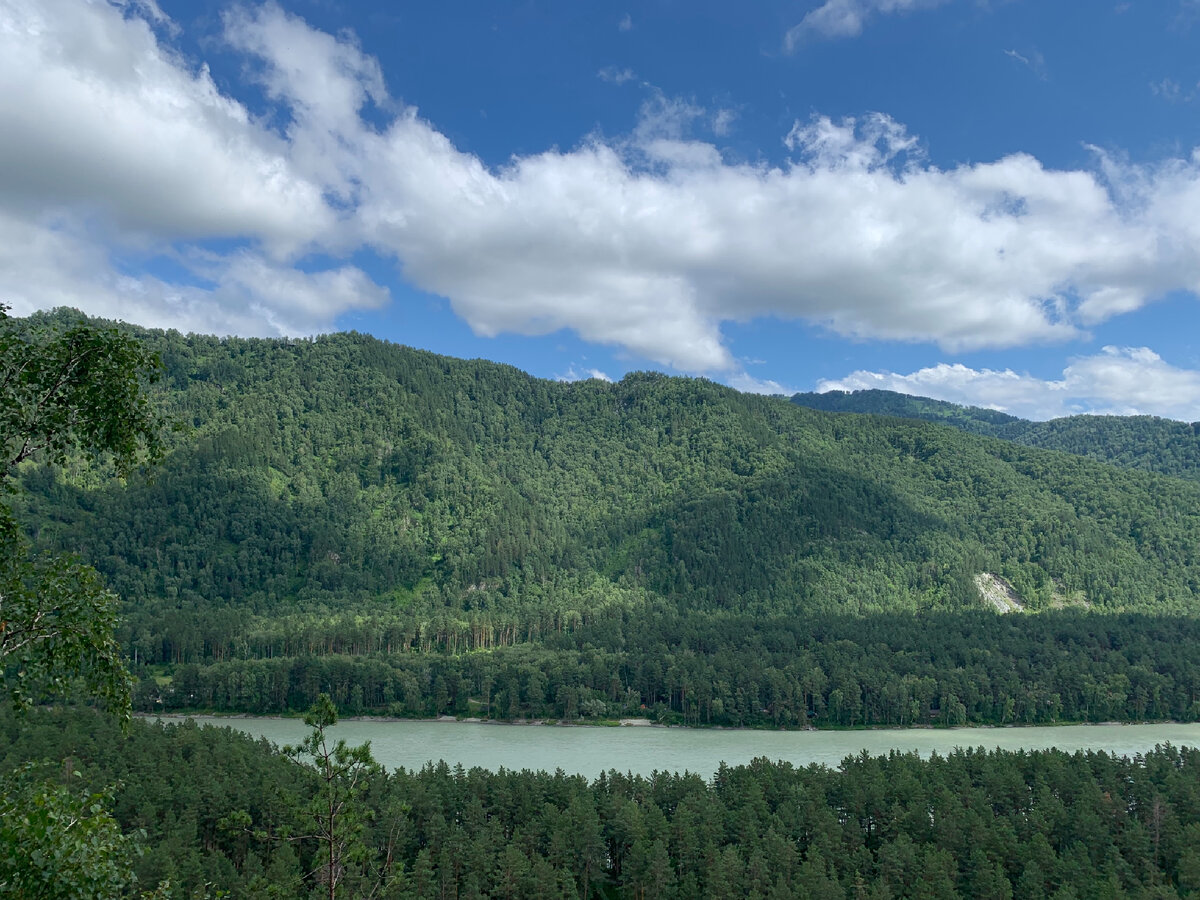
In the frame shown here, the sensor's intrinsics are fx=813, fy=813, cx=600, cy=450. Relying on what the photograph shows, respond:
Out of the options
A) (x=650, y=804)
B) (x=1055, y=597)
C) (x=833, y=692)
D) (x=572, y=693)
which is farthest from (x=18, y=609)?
(x=1055, y=597)

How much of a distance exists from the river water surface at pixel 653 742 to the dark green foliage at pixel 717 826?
885 inches

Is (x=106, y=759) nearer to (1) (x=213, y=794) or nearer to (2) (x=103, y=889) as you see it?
(1) (x=213, y=794)

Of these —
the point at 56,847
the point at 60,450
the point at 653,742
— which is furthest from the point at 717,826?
the point at 653,742

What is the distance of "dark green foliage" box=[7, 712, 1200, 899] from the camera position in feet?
144

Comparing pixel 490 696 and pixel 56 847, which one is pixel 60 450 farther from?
pixel 490 696

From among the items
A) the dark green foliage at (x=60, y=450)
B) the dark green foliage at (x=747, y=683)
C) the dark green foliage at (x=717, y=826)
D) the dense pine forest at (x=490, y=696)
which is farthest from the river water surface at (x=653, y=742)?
the dark green foliage at (x=60, y=450)

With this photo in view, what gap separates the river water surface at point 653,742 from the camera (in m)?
85.9

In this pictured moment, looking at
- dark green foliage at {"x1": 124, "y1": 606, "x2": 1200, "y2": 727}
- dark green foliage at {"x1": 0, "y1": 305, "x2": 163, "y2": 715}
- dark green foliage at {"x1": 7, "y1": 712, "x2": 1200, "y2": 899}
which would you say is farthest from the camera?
dark green foliage at {"x1": 124, "y1": 606, "x2": 1200, "y2": 727}

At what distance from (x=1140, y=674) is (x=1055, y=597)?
249ft

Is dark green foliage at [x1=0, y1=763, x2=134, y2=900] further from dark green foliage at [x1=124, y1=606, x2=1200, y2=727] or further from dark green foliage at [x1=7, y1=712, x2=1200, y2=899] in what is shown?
dark green foliage at [x1=124, y1=606, x2=1200, y2=727]

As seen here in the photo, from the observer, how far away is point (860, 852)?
47969 millimetres

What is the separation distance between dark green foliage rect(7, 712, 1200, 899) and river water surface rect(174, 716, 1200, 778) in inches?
885

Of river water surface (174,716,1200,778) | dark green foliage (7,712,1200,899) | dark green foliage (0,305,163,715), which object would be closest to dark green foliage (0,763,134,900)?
dark green foliage (0,305,163,715)

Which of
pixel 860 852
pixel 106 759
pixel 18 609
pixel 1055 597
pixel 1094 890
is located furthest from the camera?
pixel 1055 597
